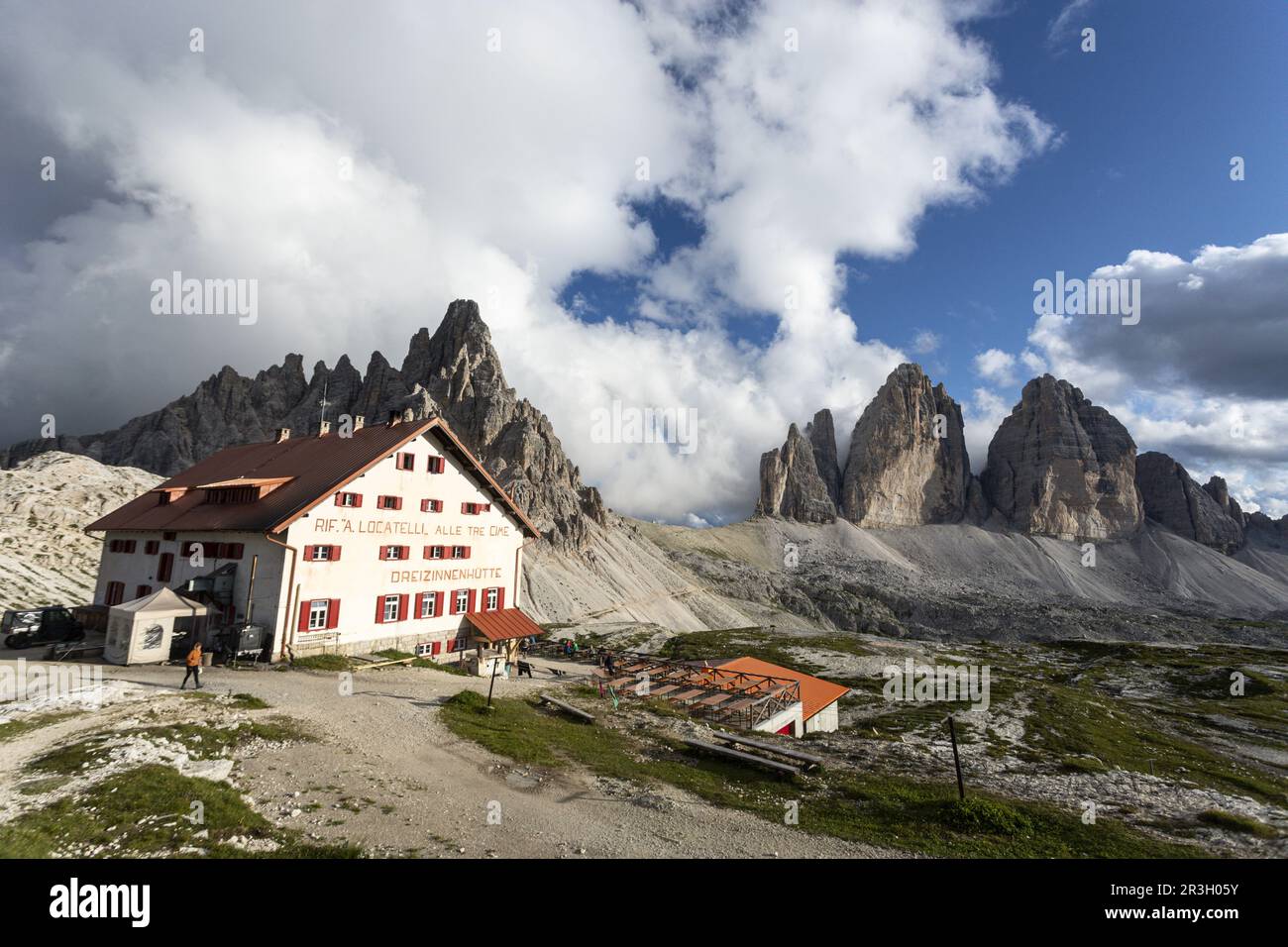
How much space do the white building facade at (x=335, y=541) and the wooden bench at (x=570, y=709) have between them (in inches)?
503

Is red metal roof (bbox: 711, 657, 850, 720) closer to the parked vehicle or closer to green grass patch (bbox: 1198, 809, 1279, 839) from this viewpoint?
green grass patch (bbox: 1198, 809, 1279, 839)

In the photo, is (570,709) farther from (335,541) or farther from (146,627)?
(146,627)

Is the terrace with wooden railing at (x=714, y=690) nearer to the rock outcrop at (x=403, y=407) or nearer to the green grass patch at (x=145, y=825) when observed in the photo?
the green grass patch at (x=145, y=825)

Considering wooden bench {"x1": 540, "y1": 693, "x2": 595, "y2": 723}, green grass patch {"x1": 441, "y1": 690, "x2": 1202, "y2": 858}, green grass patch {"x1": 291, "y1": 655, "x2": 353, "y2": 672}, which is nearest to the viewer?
green grass patch {"x1": 441, "y1": 690, "x2": 1202, "y2": 858}

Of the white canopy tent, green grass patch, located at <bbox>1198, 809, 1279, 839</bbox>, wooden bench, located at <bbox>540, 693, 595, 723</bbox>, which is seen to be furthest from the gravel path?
green grass patch, located at <bbox>1198, 809, 1279, 839</bbox>

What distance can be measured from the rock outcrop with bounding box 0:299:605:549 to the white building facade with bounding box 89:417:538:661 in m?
77.5

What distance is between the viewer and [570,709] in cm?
2409

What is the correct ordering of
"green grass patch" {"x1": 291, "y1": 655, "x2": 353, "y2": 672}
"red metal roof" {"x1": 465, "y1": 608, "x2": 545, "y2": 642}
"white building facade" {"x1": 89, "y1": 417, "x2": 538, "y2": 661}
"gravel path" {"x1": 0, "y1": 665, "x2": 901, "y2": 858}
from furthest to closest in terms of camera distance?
"red metal roof" {"x1": 465, "y1": 608, "x2": 545, "y2": 642}
"white building facade" {"x1": 89, "y1": 417, "x2": 538, "y2": 661}
"green grass patch" {"x1": 291, "y1": 655, "x2": 353, "y2": 672}
"gravel path" {"x1": 0, "y1": 665, "x2": 901, "y2": 858}

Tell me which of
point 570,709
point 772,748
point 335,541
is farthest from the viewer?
point 335,541

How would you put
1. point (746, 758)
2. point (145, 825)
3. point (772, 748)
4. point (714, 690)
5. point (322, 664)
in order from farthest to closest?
1. point (714, 690)
2. point (322, 664)
3. point (772, 748)
4. point (746, 758)
5. point (145, 825)

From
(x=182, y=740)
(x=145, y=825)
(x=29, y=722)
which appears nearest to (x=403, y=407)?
(x=29, y=722)

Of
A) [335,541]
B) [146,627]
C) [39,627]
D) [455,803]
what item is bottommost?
[39,627]

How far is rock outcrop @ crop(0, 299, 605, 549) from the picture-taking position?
12669 centimetres

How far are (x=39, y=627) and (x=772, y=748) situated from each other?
132ft
